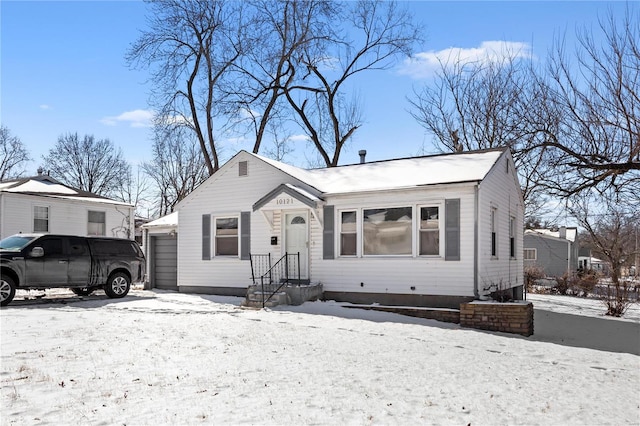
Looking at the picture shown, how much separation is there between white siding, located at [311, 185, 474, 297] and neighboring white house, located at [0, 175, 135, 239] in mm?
14991

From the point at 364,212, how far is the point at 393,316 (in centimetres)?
290

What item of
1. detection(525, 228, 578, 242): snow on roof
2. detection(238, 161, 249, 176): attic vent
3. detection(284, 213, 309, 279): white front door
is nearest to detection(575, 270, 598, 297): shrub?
detection(525, 228, 578, 242): snow on roof

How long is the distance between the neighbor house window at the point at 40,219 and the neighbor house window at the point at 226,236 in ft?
37.9

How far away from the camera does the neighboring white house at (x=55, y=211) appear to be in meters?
21.4

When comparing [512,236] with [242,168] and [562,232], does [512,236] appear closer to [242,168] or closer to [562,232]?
[242,168]

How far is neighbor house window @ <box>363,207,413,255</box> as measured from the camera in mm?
12664

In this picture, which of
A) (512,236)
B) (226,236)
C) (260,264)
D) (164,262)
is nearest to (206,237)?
(226,236)

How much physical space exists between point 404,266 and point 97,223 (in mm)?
18394

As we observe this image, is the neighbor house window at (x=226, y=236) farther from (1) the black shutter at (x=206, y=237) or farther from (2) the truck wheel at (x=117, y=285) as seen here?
(2) the truck wheel at (x=117, y=285)

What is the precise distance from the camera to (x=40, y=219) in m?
22.7

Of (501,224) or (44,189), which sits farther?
(44,189)

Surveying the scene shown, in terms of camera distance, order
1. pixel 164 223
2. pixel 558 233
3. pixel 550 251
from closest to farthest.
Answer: pixel 164 223 < pixel 550 251 < pixel 558 233

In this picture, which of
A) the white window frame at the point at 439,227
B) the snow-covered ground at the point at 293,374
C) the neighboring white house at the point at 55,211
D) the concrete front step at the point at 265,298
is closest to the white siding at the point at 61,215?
the neighboring white house at the point at 55,211

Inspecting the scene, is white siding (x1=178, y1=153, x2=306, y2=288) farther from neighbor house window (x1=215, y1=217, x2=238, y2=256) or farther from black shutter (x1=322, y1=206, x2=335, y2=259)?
A: black shutter (x1=322, y1=206, x2=335, y2=259)
